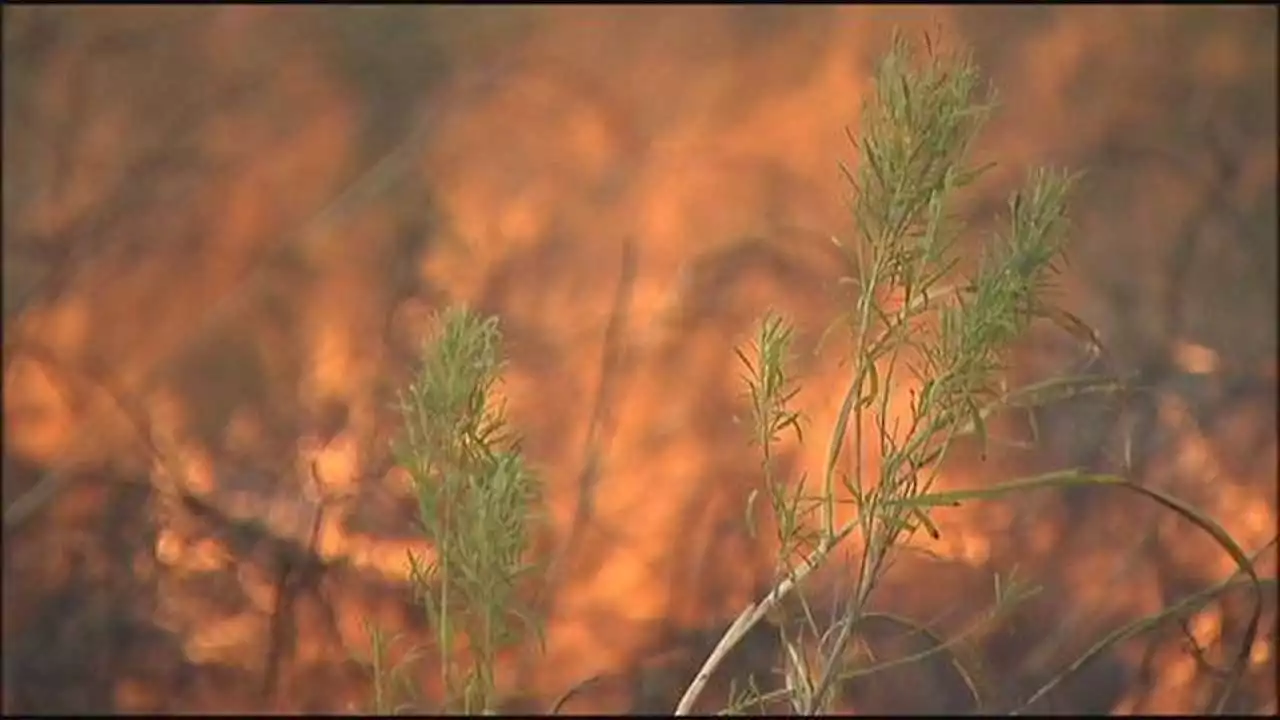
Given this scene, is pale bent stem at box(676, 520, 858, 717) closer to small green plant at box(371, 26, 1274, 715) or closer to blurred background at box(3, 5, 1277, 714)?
small green plant at box(371, 26, 1274, 715)

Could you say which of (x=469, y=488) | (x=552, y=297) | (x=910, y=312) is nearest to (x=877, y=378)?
(x=910, y=312)

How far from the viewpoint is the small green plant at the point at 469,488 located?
724 millimetres

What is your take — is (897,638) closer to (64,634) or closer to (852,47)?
(852,47)

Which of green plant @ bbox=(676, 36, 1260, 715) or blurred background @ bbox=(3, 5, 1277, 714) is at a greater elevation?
Answer: blurred background @ bbox=(3, 5, 1277, 714)

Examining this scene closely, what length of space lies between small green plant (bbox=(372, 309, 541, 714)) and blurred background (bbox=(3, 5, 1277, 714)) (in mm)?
641

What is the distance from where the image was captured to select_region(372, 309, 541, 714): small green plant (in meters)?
0.72

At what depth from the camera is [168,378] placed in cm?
151

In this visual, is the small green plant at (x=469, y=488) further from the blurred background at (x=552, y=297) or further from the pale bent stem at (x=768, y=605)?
the blurred background at (x=552, y=297)

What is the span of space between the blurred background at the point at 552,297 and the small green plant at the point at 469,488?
0.64m

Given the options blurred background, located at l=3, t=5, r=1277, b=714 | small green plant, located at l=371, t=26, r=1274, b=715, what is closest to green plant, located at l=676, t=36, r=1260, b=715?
small green plant, located at l=371, t=26, r=1274, b=715

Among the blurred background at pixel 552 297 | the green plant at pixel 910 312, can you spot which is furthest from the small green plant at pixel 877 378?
the blurred background at pixel 552 297

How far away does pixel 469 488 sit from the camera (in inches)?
29.5

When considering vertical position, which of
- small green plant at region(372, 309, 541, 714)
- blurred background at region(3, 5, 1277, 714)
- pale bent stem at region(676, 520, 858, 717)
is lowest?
pale bent stem at region(676, 520, 858, 717)

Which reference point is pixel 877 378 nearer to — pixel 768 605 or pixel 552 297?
pixel 768 605
